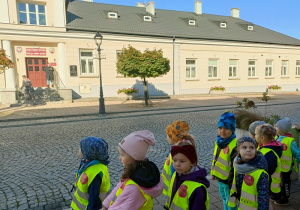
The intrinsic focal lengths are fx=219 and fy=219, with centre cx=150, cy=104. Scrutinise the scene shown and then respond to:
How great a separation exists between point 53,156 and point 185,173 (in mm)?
4924

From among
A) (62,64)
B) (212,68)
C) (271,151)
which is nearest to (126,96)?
(62,64)

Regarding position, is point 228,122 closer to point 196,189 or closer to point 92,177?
point 196,189

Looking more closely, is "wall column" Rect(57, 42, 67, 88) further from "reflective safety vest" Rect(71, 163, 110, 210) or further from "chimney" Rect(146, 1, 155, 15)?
"reflective safety vest" Rect(71, 163, 110, 210)

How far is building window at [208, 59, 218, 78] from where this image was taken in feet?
85.2

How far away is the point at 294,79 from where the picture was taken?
31.0 meters

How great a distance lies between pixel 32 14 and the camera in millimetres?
18625

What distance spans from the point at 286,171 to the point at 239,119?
5.20 feet

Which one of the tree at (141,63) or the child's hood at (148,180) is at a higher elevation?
the tree at (141,63)

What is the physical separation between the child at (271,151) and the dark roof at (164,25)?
19809 millimetres

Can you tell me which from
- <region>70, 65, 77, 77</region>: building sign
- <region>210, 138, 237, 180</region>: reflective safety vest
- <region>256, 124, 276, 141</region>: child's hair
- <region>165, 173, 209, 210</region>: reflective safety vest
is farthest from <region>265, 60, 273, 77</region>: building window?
<region>165, 173, 209, 210</region>: reflective safety vest

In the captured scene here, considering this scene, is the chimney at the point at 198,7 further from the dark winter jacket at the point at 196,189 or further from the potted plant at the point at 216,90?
the dark winter jacket at the point at 196,189

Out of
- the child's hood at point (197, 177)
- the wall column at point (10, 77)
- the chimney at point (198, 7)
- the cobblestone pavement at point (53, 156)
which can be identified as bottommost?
the cobblestone pavement at point (53, 156)

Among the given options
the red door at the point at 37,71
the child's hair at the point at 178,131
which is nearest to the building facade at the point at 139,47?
the red door at the point at 37,71

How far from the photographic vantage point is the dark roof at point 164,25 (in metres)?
21.6
